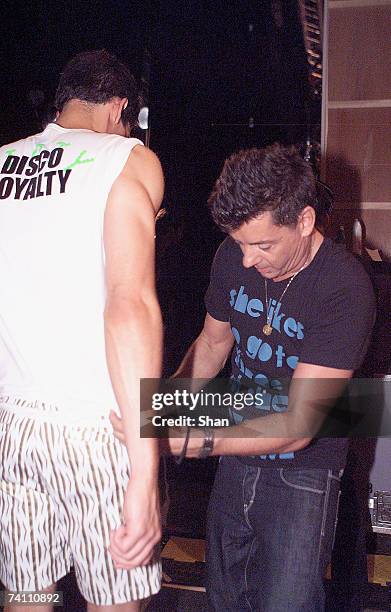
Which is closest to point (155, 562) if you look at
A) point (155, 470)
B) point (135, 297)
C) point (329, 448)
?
point (155, 470)

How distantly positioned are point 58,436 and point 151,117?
2846 mm

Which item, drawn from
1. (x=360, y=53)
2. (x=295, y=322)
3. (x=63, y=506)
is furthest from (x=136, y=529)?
(x=360, y=53)

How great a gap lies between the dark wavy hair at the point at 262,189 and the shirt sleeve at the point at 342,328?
21cm

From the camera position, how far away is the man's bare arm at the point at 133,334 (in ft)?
3.17

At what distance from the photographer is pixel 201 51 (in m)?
3.45

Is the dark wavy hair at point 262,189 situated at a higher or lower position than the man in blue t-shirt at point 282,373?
higher

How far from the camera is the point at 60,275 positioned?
1.04 metres

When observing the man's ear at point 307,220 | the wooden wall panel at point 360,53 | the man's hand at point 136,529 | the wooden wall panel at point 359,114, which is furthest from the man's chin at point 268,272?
the wooden wall panel at point 360,53

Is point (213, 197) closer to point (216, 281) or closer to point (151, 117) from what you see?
point (216, 281)

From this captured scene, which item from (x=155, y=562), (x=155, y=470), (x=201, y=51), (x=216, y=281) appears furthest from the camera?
(x=201, y=51)

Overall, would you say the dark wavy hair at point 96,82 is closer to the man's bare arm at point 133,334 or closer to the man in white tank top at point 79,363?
the man in white tank top at point 79,363

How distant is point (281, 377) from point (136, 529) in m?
0.64

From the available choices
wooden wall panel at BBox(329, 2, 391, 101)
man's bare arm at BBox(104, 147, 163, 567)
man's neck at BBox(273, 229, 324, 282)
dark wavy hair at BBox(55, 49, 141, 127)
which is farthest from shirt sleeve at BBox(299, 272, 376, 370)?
wooden wall panel at BBox(329, 2, 391, 101)

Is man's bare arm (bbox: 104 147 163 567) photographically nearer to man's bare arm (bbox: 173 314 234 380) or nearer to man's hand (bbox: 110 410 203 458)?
man's hand (bbox: 110 410 203 458)
